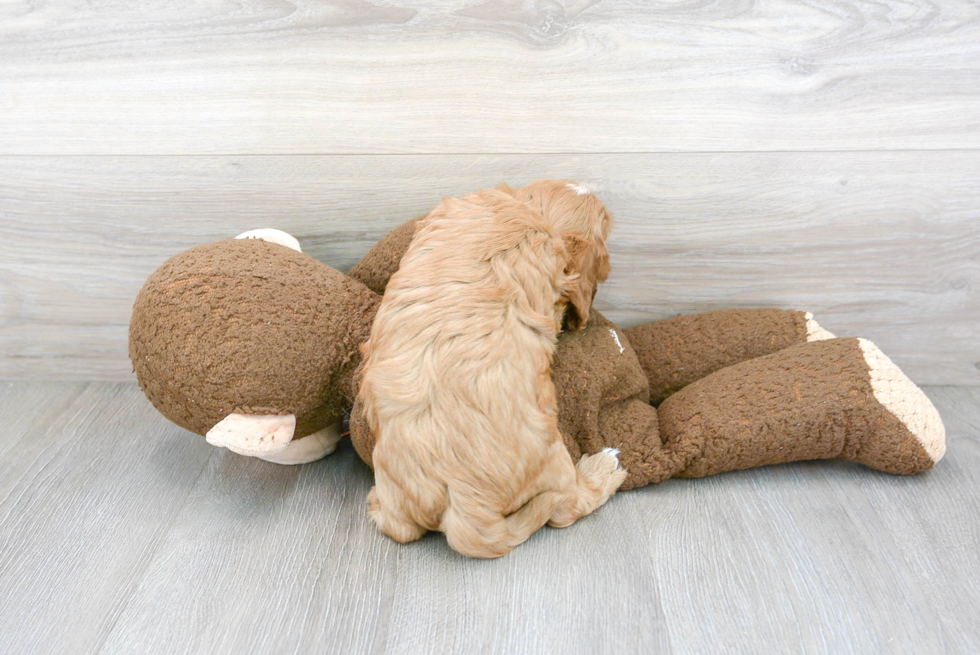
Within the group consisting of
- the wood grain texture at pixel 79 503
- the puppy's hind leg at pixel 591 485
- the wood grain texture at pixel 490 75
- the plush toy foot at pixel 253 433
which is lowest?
the wood grain texture at pixel 79 503

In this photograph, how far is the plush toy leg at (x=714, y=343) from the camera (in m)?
1.16

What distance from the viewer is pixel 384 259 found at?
3.48ft

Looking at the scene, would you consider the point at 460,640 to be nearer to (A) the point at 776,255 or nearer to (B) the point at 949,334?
(A) the point at 776,255

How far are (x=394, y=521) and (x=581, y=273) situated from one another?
1.41ft

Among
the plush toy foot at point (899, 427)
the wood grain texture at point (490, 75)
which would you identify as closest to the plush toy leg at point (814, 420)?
the plush toy foot at point (899, 427)

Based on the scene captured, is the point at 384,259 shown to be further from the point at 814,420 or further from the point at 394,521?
the point at 814,420

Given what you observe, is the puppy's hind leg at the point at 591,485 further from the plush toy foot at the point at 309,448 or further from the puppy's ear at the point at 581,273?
the plush toy foot at the point at 309,448

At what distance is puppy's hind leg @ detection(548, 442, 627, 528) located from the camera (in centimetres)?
95

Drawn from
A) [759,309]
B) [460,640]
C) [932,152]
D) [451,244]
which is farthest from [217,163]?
A: [932,152]

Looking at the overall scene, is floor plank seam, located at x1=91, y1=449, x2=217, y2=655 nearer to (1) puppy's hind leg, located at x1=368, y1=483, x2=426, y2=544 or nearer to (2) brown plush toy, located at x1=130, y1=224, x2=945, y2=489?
(2) brown plush toy, located at x1=130, y1=224, x2=945, y2=489

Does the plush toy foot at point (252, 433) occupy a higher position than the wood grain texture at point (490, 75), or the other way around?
the wood grain texture at point (490, 75)

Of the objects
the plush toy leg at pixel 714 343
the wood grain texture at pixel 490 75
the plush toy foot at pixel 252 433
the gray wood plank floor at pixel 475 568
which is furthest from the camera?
the plush toy leg at pixel 714 343

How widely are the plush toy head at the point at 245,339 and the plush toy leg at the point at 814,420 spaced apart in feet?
1.75

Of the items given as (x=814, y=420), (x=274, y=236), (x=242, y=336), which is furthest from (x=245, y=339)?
(x=814, y=420)
